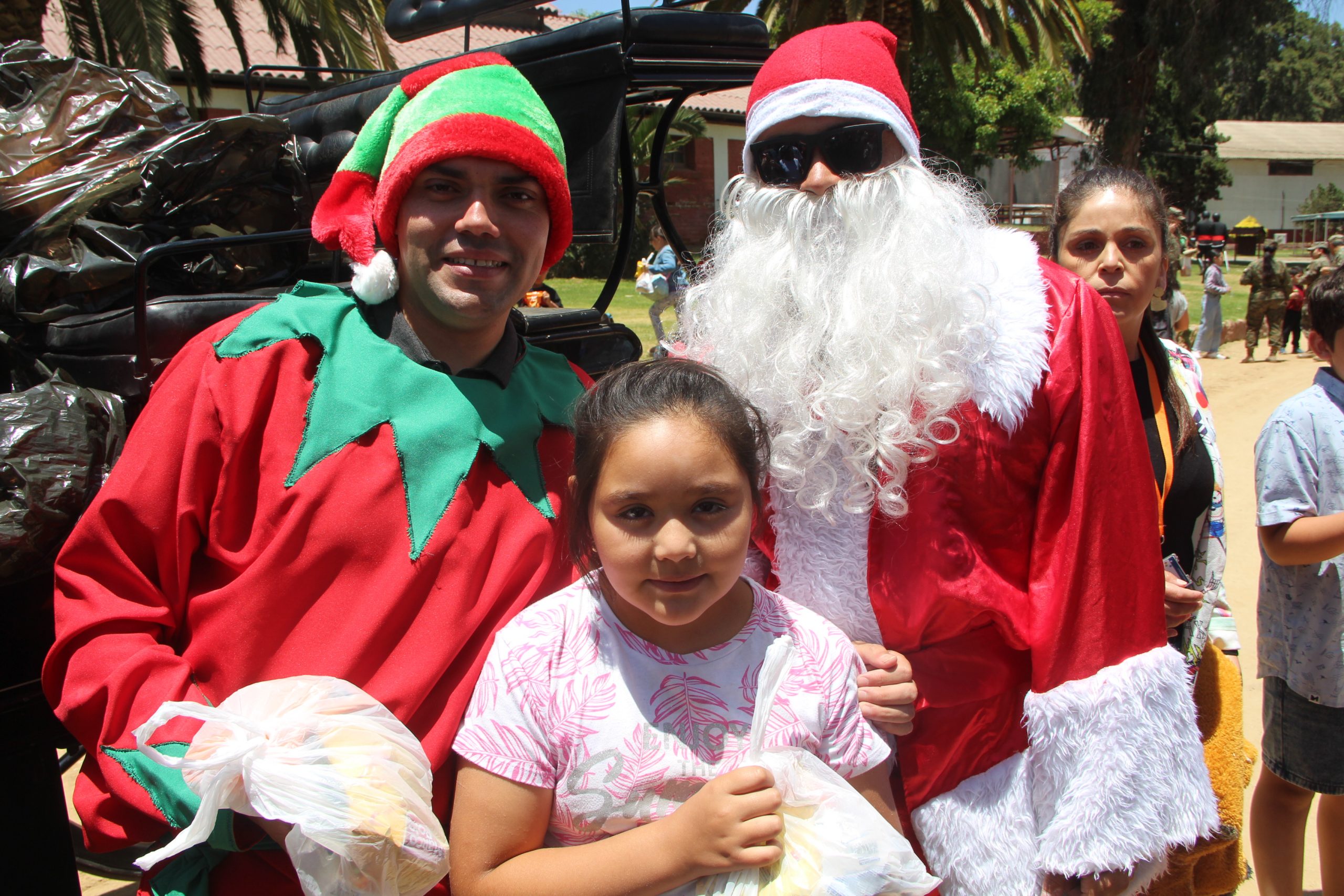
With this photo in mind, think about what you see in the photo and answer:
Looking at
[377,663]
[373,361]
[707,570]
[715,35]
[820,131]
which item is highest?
[715,35]

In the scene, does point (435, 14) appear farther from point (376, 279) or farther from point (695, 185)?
point (695, 185)

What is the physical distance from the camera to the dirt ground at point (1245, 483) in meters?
3.43

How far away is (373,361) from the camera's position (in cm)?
185

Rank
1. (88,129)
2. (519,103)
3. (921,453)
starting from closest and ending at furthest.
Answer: (921,453) → (519,103) → (88,129)

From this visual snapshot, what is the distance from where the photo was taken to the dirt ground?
135 inches

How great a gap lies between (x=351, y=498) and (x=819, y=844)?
0.97 m

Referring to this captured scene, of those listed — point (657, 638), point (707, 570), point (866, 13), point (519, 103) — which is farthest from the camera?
point (866, 13)

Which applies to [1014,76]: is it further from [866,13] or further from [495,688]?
[495,688]

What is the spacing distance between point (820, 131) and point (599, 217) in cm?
135

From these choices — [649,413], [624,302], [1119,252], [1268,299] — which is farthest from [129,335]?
[624,302]

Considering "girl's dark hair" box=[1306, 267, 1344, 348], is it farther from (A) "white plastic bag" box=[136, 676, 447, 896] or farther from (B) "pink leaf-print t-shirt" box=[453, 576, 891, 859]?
(A) "white plastic bag" box=[136, 676, 447, 896]

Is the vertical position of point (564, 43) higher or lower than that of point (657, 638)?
higher

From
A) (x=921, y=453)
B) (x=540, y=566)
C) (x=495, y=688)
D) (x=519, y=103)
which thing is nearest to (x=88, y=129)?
(x=519, y=103)

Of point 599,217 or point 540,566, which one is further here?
point 599,217
